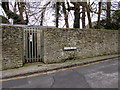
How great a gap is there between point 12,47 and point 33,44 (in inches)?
46.9

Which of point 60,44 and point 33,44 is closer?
point 33,44

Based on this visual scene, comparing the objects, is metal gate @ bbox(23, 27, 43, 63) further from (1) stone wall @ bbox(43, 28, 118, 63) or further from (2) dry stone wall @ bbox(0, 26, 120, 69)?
(1) stone wall @ bbox(43, 28, 118, 63)

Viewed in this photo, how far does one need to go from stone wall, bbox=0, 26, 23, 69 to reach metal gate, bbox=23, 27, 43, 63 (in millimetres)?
443

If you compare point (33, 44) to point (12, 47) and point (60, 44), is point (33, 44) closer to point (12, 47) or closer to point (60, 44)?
point (12, 47)

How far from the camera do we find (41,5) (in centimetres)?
930

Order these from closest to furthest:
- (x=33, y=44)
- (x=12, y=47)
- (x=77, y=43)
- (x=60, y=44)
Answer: (x=12, y=47)
(x=33, y=44)
(x=60, y=44)
(x=77, y=43)

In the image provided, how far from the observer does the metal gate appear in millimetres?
5106

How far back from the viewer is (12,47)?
176 inches

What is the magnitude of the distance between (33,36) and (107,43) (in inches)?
253

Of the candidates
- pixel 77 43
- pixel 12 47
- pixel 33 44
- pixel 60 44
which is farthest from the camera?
pixel 77 43

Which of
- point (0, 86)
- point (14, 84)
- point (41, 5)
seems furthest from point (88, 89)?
point (41, 5)

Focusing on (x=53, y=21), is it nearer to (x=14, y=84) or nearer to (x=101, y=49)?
(x=101, y=49)

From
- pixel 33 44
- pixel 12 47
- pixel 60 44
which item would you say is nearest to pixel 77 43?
pixel 60 44

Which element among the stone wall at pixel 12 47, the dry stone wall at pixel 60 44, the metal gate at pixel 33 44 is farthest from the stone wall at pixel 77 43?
the stone wall at pixel 12 47
